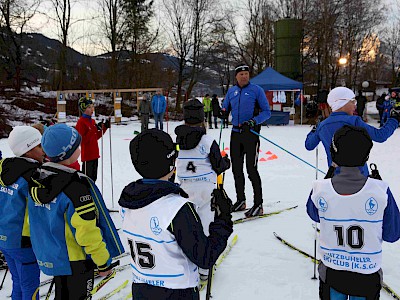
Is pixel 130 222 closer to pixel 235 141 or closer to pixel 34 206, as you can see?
pixel 34 206

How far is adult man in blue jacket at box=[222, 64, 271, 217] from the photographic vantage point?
5.57 metres

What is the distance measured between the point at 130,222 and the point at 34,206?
34.0 inches

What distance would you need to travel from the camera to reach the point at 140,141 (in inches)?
78.7

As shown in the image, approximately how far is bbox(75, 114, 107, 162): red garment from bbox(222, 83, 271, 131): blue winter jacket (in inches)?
80.3

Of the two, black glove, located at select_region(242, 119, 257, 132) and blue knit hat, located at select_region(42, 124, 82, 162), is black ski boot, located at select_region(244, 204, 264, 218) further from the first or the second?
blue knit hat, located at select_region(42, 124, 82, 162)

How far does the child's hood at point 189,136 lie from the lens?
3.88 metres

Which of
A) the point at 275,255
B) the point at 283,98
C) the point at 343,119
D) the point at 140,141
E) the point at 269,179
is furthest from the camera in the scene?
the point at 283,98

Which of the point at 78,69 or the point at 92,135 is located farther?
the point at 78,69

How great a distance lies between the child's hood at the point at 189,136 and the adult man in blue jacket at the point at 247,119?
5.69 ft

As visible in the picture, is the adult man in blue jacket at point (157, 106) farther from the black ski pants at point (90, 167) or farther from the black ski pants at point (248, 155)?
the black ski pants at point (248, 155)

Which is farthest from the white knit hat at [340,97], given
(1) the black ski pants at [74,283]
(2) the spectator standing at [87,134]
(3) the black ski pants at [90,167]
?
(3) the black ski pants at [90,167]

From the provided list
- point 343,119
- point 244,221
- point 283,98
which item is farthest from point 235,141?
point 283,98

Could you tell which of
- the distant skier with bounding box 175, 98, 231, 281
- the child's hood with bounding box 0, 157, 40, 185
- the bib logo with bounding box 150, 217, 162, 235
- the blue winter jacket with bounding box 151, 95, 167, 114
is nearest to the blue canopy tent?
the blue winter jacket with bounding box 151, 95, 167, 114

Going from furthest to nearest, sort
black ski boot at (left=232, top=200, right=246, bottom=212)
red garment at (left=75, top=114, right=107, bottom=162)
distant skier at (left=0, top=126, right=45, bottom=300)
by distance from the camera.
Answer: black ski boot at (left=232, top=200, right=246, bottom=212)
red garment at (left=75, top=114, right=107, bottom=162)
distant skier at (left=0, top=126, right=45, bottom=300)
